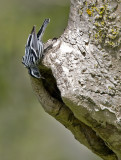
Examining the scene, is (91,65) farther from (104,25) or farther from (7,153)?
(7,153)

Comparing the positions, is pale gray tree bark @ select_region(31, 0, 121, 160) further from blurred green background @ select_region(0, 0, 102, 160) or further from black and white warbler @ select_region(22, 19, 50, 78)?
blurred green background @ select_region(0, 0, 102, 160)

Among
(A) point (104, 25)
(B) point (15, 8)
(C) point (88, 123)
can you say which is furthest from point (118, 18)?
(B) point (15, 8)

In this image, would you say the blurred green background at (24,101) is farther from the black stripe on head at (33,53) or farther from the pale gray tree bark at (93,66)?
the pale gray tree bark at (93,66)

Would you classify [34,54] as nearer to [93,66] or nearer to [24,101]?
[93,66]

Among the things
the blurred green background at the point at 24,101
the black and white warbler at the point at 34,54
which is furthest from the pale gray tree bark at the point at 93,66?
the blurred green background at the point at 24,101

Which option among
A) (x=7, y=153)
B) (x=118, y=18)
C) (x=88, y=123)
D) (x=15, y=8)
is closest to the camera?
(x=118, y=18)
